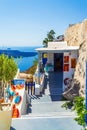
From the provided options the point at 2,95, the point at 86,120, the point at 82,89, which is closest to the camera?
the point at 86,120

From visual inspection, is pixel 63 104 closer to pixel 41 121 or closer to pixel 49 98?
pixel 49 98

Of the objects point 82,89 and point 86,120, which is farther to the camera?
point 82,89

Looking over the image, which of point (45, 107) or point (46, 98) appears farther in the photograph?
point (46, 98)

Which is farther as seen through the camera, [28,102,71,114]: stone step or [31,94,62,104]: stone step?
[31,94,62,104]: stone step

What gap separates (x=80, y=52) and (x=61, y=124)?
6.91m

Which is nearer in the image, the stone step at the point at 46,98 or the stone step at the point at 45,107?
the stone step at the point at 45,107

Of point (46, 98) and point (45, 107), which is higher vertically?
point (46, 98)

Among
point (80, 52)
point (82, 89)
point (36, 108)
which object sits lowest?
point (36, 108)

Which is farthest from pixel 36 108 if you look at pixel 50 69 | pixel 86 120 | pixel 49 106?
pixel 50 69

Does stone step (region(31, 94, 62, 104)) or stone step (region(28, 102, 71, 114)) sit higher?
stone step (region(31, 94, 62, 104))

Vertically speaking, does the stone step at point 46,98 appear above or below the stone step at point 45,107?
above

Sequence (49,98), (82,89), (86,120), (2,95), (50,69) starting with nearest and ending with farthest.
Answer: (86,120), (82,89), (49,98), (2,95), (50,69)

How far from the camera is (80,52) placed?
17.7m

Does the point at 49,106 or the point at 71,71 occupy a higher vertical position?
the point at 71,71
